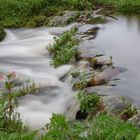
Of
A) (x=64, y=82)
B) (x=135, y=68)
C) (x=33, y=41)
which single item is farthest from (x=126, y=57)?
(x=33, y=41)

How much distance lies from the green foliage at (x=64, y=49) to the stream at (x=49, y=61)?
0.22 m

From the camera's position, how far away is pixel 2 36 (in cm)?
1440

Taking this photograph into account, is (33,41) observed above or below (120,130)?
below

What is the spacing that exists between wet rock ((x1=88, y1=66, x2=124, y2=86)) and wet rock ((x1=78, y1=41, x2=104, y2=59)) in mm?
1278

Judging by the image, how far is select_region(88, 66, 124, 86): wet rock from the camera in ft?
26.8

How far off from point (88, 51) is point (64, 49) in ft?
2.96

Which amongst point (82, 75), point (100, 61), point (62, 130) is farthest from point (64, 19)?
point (62, 130)

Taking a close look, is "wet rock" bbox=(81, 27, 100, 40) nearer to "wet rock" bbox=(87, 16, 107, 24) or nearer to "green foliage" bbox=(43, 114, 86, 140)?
"wet rock" bbox=(87, 16, 107, 24)

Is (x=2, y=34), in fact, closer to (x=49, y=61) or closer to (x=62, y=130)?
(x=49, y=61)

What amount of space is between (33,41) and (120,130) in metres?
8.50

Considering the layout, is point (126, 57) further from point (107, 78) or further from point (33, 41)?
point (33, 41)

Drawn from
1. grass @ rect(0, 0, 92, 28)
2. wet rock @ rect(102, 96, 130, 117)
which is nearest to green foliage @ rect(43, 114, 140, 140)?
wet rock @ rect(102, 96, 130, 117)

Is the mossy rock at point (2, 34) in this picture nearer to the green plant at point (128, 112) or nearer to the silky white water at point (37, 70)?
the silky white water at point (37, 70)

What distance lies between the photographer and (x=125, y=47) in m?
10.9
